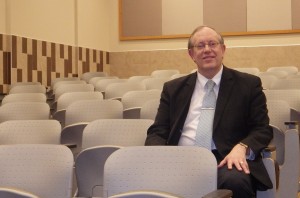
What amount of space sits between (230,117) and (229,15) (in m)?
7.31

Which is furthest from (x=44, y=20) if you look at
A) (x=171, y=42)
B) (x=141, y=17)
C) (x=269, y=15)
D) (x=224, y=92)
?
(x=224, y=92)

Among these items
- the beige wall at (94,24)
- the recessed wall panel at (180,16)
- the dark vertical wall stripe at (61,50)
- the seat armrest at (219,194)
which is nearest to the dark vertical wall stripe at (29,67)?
the dark vertical wall stripe at (61,50)

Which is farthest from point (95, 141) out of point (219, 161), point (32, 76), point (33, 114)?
point (32, 76)

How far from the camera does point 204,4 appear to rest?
986 cm

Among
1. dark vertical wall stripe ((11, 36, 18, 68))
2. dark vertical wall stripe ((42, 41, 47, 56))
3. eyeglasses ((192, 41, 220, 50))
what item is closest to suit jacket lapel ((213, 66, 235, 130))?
eyeglasses ((192, 41, 220, 50))

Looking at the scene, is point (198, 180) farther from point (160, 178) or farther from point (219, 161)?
point (219, 161)

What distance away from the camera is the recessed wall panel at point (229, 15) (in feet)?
31.6

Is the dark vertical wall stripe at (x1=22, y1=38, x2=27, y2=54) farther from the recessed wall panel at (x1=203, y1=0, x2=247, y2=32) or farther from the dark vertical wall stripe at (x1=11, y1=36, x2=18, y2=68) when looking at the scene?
the recessed wall panel at (x1=203, y1=0, x2=247, y2=32)

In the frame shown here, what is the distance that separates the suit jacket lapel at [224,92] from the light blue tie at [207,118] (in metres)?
0.05

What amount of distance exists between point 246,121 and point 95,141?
3.14 feet

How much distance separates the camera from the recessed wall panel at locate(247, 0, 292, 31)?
9406mm

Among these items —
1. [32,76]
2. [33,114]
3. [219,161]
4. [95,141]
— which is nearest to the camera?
[219,161]

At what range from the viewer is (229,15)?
31.8 ft

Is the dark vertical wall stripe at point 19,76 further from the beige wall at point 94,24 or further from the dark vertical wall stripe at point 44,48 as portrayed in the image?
the beige wall at point 94,24
